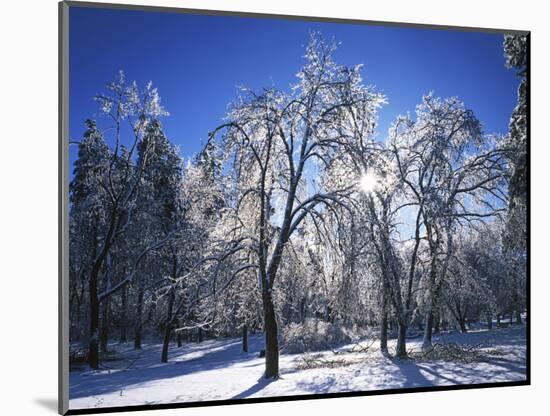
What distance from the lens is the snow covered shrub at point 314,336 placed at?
18.5 feet

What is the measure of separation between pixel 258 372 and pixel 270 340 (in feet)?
0.89

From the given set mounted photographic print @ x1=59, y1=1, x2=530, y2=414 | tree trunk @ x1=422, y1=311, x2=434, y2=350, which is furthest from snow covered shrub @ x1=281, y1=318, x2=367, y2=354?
tree trunk @ x1=422, y1=311, x2=434, y2=350

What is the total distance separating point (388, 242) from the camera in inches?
233

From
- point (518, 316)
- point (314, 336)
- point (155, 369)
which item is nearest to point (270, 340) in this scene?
point (314, 336)

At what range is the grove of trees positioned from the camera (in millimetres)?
5250

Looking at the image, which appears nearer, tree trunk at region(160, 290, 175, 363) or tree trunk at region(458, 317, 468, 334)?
tree trunk at region(160, 290, 175, 363)

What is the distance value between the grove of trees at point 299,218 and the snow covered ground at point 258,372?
107mm

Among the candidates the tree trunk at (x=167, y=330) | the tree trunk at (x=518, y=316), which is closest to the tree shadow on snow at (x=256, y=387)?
the tree trunk at (x=167, y=330)

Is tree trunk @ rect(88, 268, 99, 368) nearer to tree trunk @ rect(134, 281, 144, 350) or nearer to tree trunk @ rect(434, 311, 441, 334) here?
tree trunk @ rect(134, 281, 144, 350)

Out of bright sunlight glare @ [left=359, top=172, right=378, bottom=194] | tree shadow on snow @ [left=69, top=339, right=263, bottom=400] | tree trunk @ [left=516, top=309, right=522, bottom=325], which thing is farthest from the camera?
tree trunk @ [left=516, top=309, right=522, bottom=325]

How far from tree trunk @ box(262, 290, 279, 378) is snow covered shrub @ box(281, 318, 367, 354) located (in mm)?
75

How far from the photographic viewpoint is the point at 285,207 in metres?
5.68

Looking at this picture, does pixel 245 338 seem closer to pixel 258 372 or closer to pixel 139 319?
pixel 258 372
